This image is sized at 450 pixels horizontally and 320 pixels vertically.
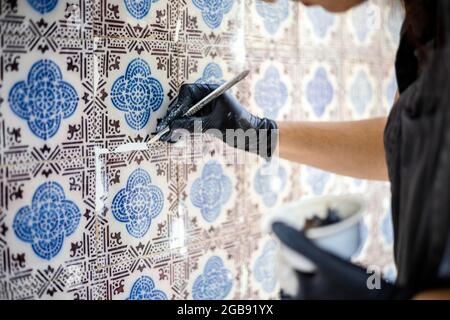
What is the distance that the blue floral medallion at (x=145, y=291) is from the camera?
1.00 m

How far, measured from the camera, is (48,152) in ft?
2.80

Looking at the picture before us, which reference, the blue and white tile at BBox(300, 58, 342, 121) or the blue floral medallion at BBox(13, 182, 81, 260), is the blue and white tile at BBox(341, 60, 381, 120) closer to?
the blue and white tile at BBox(300, 58, 342, 121)

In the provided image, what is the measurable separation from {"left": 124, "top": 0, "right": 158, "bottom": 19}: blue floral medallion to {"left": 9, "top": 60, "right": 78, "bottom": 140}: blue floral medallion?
19cm

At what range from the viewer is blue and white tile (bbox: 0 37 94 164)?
31.6 inches

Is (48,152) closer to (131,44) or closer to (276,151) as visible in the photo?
(131,44)

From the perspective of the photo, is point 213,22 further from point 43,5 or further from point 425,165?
point 425,165

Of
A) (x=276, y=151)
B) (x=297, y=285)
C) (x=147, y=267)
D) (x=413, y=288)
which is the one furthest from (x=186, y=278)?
Result: (x=413, y=288)

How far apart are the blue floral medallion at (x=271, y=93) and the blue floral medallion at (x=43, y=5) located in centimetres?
52

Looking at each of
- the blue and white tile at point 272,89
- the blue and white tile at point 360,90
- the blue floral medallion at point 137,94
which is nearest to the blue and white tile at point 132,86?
the blue floral medallion at point 137,94

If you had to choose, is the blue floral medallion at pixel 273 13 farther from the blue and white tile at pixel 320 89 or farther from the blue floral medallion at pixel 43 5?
the blue floral medallion at pixel 43 5

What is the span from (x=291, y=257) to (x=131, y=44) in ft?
1.72

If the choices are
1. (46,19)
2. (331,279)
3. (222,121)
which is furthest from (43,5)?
(331,279)

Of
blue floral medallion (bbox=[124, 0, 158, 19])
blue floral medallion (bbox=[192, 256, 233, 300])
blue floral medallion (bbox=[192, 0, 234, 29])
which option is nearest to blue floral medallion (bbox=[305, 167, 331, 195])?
blue floral medallion (bbox=[192, 256, 233, 300])
